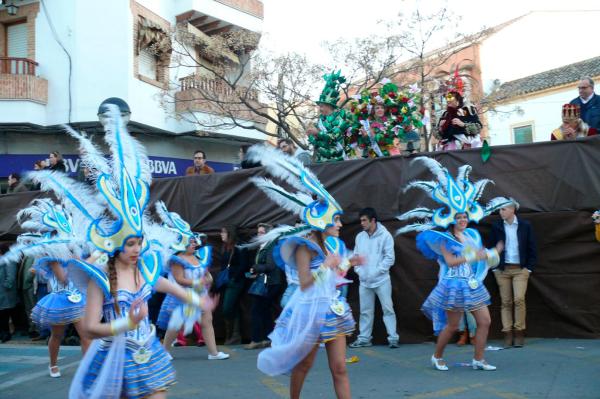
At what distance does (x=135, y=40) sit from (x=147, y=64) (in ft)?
3.47

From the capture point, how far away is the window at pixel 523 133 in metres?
31.2

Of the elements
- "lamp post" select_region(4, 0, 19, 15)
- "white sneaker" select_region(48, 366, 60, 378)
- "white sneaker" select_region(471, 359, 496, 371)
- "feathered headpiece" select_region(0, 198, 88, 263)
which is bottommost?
"white sneaker" select_region(48, 366, 60, 378)

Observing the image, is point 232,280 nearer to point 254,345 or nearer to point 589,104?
point 254,345

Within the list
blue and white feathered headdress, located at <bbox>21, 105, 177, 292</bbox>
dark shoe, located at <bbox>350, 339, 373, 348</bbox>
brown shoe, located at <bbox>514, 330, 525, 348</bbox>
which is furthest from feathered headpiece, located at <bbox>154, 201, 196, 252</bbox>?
brown shoe, located at <bbox>514, 330, 525, 348</bbox>

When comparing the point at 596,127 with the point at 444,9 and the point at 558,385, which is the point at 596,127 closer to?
the point at 558,385

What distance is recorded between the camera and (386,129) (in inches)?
382

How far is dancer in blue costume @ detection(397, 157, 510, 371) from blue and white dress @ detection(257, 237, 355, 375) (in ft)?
6.63

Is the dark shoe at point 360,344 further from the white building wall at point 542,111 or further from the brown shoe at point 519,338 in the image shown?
the white building wall at point 542,111

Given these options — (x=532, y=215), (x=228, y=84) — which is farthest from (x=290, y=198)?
(x=228, y=84)

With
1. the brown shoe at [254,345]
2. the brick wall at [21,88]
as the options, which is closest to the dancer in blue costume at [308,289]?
the brown shoe at [254,345]

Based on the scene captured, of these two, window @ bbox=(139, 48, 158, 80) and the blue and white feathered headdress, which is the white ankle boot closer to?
the blue and white feathered headdress

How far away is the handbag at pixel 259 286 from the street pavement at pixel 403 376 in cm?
84

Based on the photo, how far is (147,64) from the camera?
2011cm

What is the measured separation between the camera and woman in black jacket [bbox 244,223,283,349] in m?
9.26
